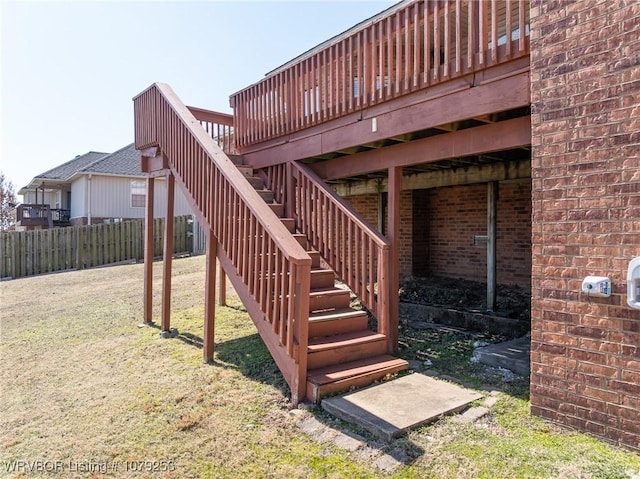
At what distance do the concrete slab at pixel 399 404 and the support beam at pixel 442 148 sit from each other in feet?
7.55

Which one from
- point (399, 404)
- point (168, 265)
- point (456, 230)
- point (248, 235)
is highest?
point (456, 230)

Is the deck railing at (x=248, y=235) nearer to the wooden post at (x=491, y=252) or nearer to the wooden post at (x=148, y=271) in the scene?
the wooden post at (x=148, y=271)

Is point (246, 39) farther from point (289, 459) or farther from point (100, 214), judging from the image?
point (100, 214)

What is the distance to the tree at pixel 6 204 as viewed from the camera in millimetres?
30500

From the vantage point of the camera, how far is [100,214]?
65.0ft

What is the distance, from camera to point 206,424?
3398 mm

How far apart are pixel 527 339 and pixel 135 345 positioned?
→ 16.7 feet

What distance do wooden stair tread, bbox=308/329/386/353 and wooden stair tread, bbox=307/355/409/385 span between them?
178 mm

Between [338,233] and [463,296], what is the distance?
3.29 m

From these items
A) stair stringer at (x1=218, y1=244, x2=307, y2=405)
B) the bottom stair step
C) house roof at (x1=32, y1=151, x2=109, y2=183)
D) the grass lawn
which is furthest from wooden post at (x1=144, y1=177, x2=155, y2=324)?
house roof at (x1=32, y1=151, x2=109, y2=183)

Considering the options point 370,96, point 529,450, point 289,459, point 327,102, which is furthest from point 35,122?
point 529,450

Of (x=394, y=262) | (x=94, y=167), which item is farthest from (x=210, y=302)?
(x=94, y=167)

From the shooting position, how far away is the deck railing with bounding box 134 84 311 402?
Answer: 3.63 m

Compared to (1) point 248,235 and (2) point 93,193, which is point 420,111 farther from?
(2) point 93,193
